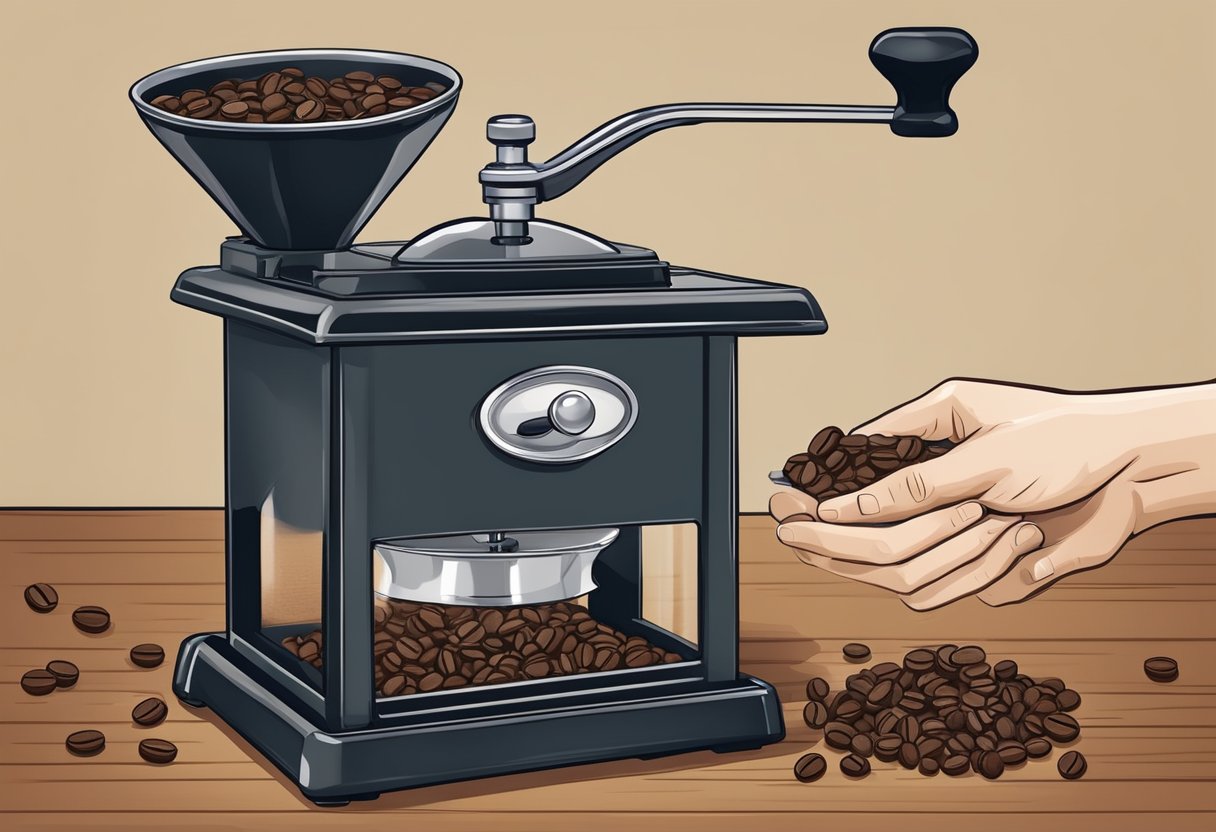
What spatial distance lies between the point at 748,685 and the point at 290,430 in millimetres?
429

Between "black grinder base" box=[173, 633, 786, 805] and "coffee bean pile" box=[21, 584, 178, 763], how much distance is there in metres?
0.07

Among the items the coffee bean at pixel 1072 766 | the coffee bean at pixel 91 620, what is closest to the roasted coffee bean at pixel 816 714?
the coffee bean at pixel 1072 766

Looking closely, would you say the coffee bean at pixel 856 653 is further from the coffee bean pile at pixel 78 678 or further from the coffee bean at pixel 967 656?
the coffee bean pile at pixel 78 678

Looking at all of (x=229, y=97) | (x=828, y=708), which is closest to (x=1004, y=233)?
(x=828, y=708)

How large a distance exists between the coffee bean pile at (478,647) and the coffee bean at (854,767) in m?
0.18

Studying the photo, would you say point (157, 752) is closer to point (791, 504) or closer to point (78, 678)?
point (78, 678)

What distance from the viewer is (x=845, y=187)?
2.74m

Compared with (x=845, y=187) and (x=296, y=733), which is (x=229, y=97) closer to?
(x=296, y=733)

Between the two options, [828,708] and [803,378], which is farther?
[803,378]

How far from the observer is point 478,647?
1632 mm

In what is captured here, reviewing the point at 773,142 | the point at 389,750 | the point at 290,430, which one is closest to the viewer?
the point at 389,750

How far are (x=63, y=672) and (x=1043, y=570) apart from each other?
877 millimetres

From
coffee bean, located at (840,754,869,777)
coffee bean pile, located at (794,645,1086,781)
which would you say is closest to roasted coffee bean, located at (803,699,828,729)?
coffee bean pile, located at (794,645,1086,781)

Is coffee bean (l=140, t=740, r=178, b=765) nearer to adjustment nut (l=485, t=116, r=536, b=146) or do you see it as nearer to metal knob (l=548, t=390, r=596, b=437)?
metal knob (l=548, t=390, r=596, b=437)
